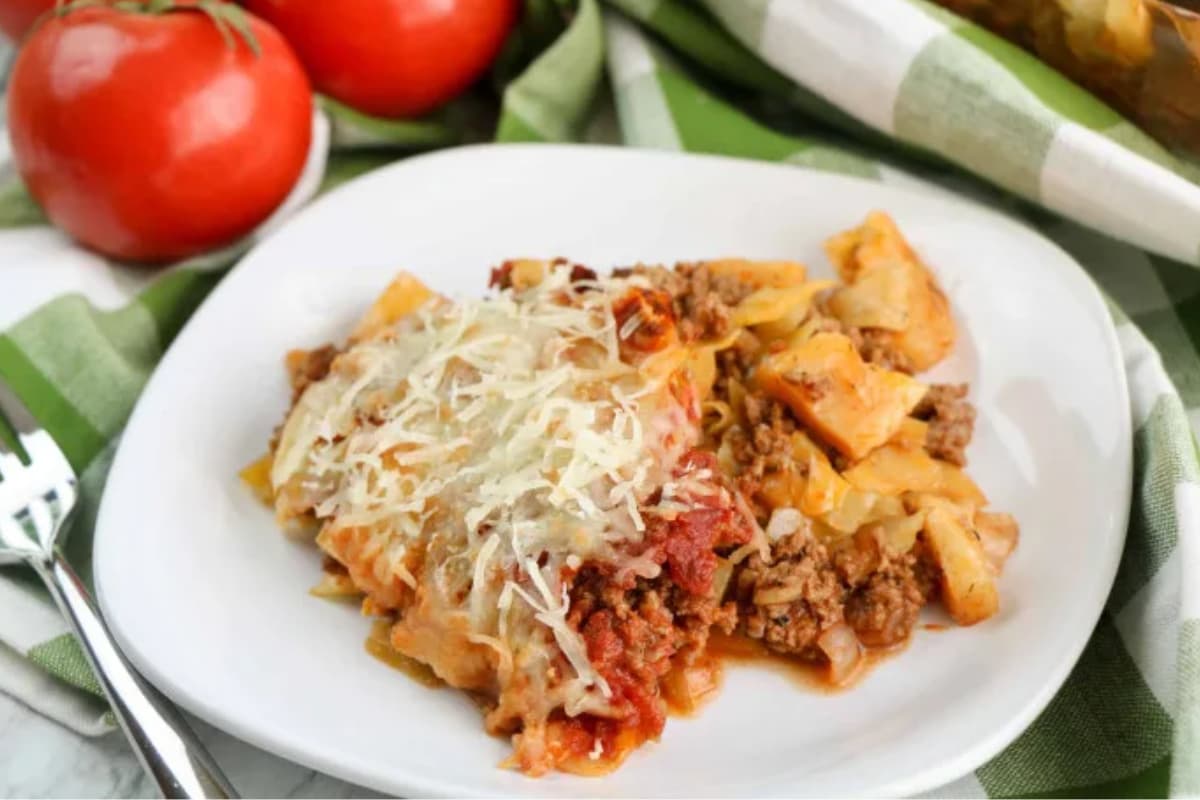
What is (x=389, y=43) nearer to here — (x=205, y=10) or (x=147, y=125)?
(x=205, y=10)

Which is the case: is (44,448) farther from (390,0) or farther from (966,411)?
(966,411)

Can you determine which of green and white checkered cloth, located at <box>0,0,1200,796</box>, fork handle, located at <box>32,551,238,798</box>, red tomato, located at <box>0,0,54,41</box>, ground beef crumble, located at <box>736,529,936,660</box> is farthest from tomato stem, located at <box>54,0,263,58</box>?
ground beef crumble, located at <box>736,529,936,660</box>

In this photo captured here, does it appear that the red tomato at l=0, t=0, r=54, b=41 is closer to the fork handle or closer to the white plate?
the white plate

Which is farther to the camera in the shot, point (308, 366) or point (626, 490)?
point (308, 366)

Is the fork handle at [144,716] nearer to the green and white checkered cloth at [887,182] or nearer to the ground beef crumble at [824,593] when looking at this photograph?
the green and white checkered cloth at [887,182]

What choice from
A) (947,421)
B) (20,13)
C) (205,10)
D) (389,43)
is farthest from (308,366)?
(20,13)

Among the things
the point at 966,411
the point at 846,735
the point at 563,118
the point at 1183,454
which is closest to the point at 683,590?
the point at 846,735
